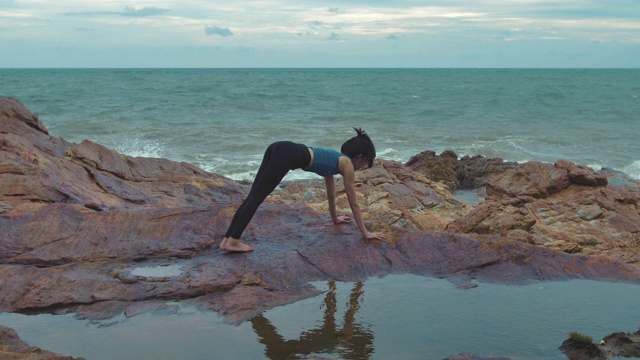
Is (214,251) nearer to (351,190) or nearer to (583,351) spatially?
(351,190)

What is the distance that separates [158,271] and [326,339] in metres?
1.66

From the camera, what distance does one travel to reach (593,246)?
7871mm

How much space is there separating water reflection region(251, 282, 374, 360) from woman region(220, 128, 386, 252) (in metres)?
1.06

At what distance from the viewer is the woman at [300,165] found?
5660 mm

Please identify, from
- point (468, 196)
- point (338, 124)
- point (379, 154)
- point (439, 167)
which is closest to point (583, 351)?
point (468, 196)

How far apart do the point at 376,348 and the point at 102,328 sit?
185 centimetres

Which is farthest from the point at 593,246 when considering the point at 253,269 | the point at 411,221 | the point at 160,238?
the point at 160,238

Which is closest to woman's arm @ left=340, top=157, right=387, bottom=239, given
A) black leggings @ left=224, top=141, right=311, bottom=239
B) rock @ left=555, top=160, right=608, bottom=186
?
black leggings @ left=224, top=141, right=311, bottom=239

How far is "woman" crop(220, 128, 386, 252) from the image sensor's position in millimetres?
5660

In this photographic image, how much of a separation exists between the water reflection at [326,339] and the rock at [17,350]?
1.23 m

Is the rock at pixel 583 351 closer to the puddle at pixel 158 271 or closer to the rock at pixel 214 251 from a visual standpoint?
the rock at pixel 214 251

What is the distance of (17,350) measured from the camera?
4004 millimetres

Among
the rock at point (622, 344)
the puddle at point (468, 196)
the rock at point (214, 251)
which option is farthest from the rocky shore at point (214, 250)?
the puddle at point (468, 196)

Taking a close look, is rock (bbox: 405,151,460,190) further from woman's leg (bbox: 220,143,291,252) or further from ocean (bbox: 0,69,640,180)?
woman's leg (bbox: 220,143,291,252)
